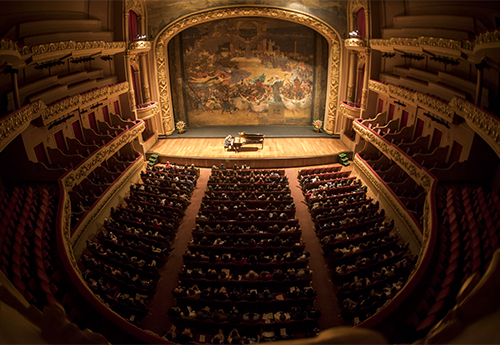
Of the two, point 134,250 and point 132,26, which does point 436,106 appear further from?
point 132,26

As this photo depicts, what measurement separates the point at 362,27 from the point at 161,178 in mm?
8872

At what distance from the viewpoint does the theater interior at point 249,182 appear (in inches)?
173

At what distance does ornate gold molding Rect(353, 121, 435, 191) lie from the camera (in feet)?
21.7

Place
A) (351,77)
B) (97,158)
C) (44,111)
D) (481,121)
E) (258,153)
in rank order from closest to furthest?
(481,121), (44,111), (97,158), (258,153), (351,77)

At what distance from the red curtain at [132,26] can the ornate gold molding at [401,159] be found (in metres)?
8.59

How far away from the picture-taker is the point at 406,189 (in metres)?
7.77

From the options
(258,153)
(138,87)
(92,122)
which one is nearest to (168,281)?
(92,122)

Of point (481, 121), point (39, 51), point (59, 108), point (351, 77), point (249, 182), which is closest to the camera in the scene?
point (481, 121)

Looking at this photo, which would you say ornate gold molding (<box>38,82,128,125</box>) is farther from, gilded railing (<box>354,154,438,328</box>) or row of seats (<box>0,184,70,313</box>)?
gilded railing (<box>354,154,438,328</box>)

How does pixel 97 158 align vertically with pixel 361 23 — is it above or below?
below

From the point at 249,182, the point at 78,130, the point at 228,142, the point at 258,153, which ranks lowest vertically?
the point at 249,182

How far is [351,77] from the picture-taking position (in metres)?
12.0

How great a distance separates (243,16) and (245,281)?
10.8m

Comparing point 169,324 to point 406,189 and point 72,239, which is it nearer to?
point 72,239
